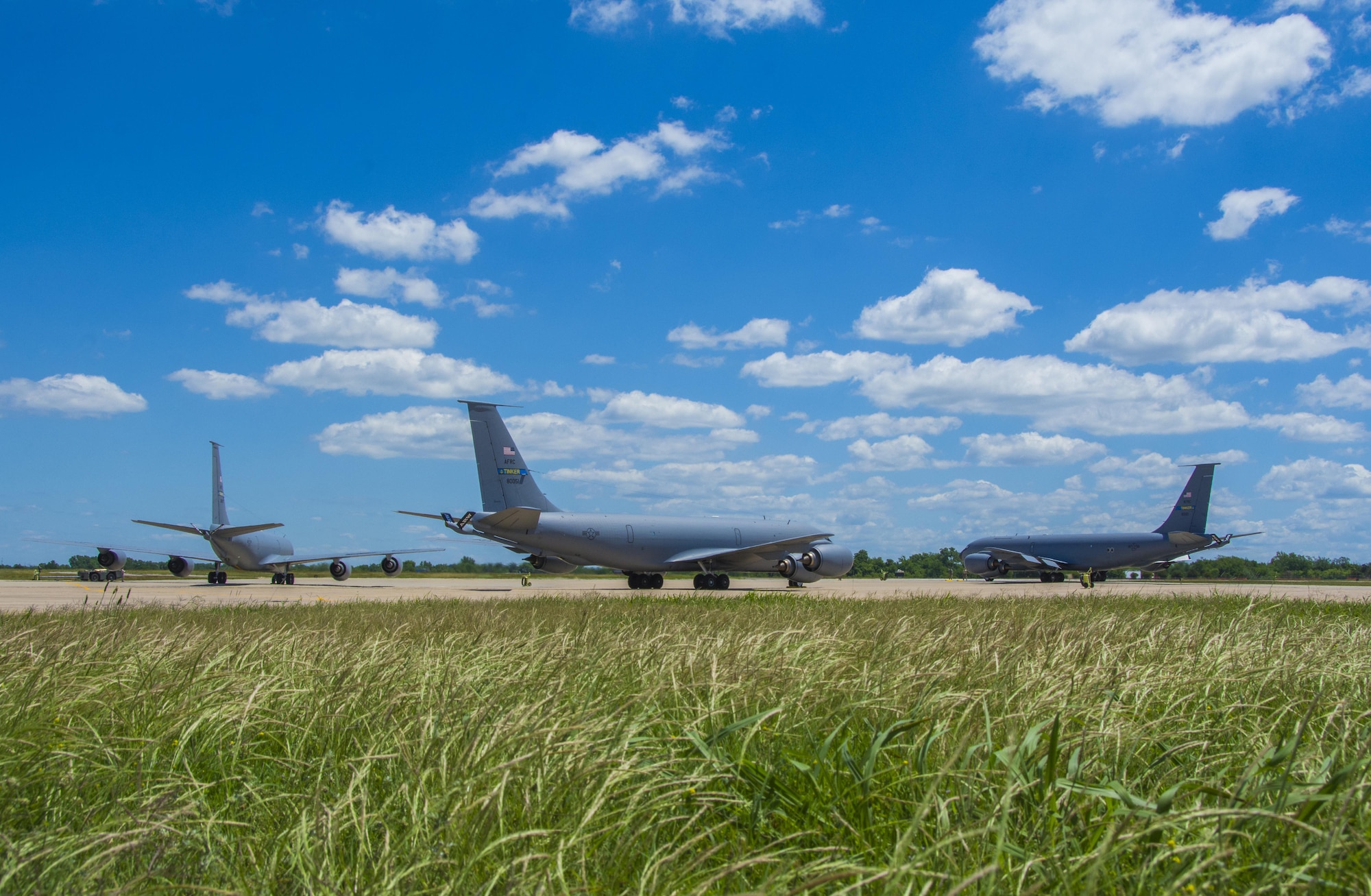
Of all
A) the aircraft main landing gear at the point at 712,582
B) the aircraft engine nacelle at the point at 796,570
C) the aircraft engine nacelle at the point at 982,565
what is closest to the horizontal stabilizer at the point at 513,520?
the aircraft main landing gear at the point at 712,582

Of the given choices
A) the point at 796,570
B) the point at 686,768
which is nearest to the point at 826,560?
the point at 796,570

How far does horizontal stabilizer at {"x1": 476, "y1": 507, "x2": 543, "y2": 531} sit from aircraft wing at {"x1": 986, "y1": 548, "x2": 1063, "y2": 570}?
35154 mm

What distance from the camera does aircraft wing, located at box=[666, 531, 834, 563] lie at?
33219 millimetres

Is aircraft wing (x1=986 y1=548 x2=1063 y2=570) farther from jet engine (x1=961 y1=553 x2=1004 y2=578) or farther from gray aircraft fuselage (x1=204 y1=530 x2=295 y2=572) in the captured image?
gray aircraft fuselage (x1=204 y1=530 x2=295 y2=572)

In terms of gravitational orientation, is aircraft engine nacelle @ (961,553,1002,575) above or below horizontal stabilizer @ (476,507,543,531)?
below

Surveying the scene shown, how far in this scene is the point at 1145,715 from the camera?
3.92m

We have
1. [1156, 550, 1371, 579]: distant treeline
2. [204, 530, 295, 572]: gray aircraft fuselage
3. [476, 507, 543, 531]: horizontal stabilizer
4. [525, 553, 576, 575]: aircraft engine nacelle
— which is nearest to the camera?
[476, 507, 543, 531]: horizontal stabilizer

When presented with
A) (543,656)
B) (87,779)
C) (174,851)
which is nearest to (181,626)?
(543,656)

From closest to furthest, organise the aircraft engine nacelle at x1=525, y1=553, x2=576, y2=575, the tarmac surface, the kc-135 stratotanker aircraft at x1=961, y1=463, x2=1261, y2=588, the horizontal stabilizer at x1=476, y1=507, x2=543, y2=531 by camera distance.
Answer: the tarmac surface
the horizontal stabilizer at x1=476, y1=507, x2=543, y2=531
the aircraft engine nacelle at x1=525, y1=553, x2=576, y2=575
the kc-135 stratotanker aircraft at x1=961, y1=463, x2=1261, y2=588

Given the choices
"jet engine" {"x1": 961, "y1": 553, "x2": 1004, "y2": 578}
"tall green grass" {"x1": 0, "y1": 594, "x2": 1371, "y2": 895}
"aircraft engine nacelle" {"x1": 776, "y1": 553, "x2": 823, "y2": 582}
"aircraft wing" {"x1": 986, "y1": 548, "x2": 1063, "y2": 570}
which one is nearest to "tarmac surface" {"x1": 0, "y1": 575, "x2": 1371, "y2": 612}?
"aircraft engine nacelle" {"x1": 776, "y1": 553, "x2": 823, "y2": 582}

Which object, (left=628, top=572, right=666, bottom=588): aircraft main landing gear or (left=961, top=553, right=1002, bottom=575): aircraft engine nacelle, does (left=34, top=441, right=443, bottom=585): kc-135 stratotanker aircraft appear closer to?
(left=628, top=572, right=666, bottom=588): aircraft main landing gear

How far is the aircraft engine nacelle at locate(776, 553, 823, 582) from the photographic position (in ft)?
111

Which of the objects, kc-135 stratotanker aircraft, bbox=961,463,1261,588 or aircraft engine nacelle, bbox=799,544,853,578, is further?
kc-135 stratotanker aircraft, bbox=961,463,1261,588

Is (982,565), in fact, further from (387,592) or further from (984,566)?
(387,592)
